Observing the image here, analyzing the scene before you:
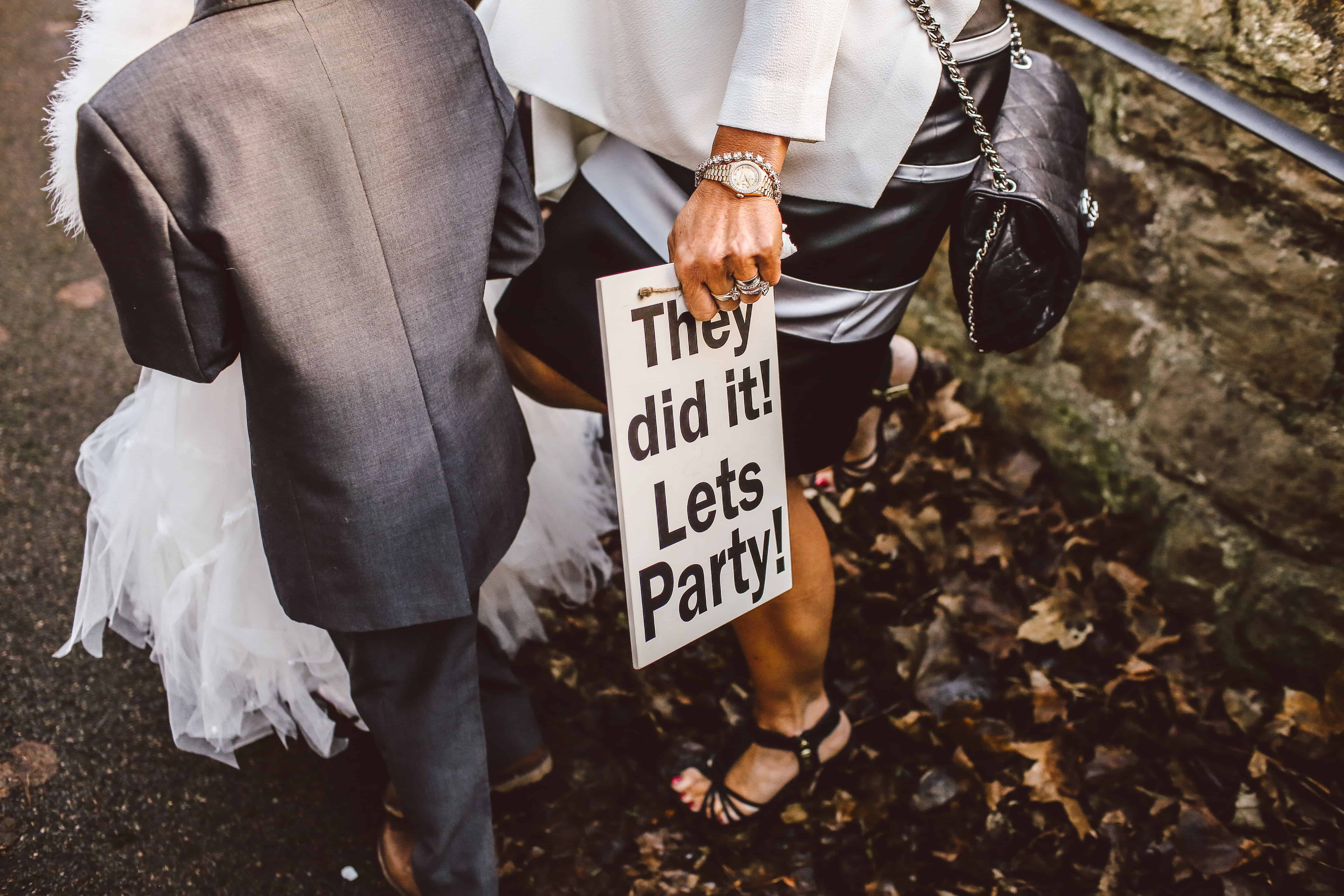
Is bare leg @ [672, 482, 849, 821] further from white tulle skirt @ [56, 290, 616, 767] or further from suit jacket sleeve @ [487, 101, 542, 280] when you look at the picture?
white tulle skirt @ [56, 290, 616, 767]

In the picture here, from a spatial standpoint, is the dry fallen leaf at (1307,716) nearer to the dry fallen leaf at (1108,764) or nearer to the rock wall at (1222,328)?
the rock wall at (1222,328)

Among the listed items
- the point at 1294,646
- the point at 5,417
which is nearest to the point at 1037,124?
the point at 1294,646

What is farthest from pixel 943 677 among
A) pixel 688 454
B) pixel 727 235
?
pixel 727 235

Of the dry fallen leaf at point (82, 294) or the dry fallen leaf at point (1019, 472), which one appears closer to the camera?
the dry fallen leaf at point (1019, 472)

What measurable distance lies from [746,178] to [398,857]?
1268mm

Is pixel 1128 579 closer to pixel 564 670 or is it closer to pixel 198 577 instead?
pixel 564 670

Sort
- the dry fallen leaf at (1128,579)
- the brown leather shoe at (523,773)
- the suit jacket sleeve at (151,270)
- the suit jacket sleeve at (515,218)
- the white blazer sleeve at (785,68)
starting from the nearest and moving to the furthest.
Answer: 1. the suit jacket sleeve at (151,270)
2. the white blazer sleeve at (785,68)
3. the suit jacket sleeve at (515,218)
4. the brown leather shoe at (523,773)
5. the dry fallen leaf at (1128,579)

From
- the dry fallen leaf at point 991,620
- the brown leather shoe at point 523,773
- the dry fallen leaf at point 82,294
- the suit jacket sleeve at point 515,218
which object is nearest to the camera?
the suit jacket sleeve at point 515,218

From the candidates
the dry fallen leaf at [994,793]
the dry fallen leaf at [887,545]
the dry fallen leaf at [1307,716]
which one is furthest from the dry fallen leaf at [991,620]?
the dry fallen leaf at [1307,716]

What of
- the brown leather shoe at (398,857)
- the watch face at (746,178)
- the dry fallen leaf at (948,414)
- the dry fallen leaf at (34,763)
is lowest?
the brown leather shoe at (398,857)

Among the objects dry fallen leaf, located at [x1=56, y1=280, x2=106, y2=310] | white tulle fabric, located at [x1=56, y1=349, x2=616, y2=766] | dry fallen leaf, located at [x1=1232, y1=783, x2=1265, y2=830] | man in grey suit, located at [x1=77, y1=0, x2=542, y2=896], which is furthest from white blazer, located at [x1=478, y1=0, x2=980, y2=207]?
dry fallen leaf, located at [x1=56, y1=280, x2=106, y2=310]

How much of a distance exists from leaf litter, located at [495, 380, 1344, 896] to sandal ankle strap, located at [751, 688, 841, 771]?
0.23 ft

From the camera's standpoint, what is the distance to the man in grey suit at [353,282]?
95cm

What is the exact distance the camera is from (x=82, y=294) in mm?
2652
